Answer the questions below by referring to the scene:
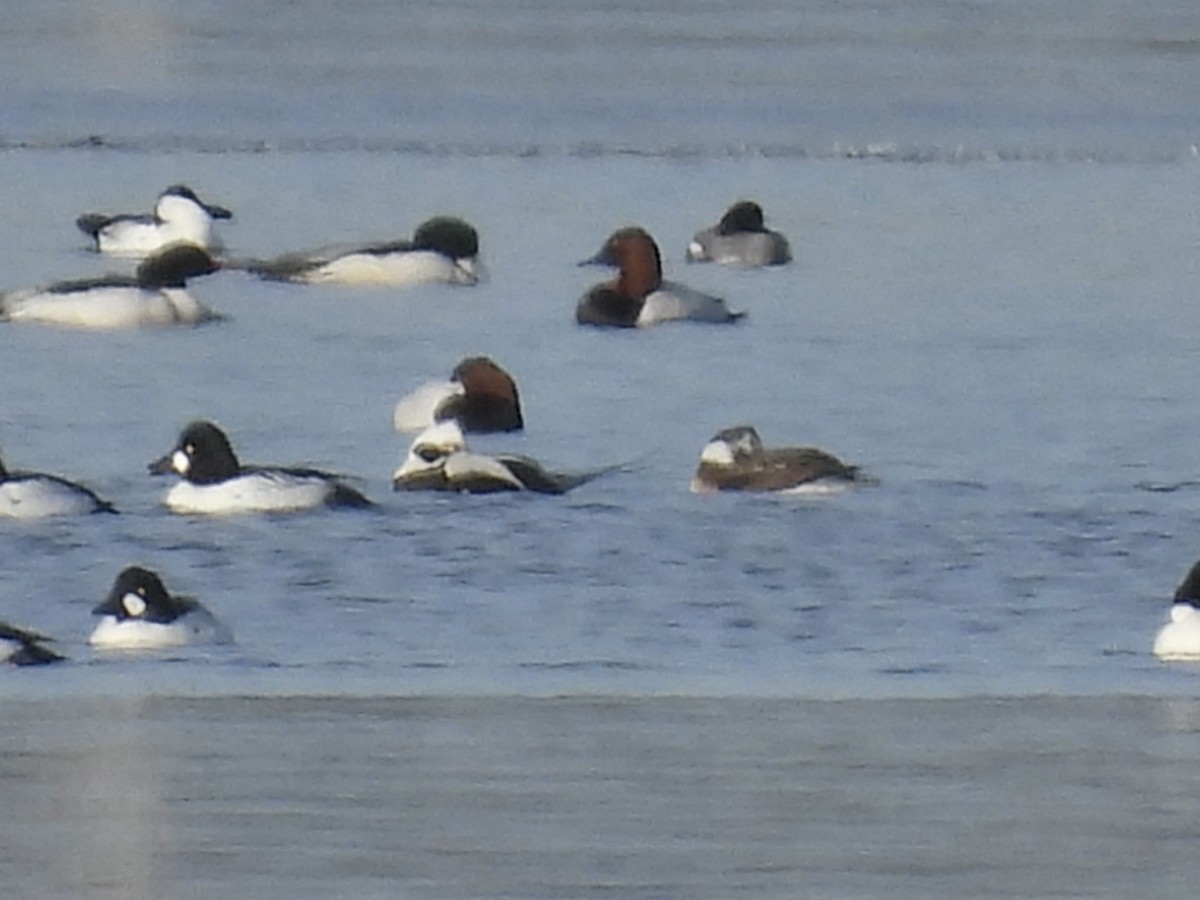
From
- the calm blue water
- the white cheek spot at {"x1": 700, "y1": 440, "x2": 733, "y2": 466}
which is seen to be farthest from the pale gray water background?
the white cheek spot at {"x1": 700, "y1": 440, "x2": 733, "y2": 466}

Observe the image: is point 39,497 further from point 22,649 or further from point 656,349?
point 656,349

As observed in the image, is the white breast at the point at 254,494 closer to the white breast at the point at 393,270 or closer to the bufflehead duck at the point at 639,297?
the bufflehead duck at the point at 639,297

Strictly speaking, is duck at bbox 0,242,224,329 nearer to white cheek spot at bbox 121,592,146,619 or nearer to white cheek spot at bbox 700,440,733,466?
white cheek spot at bbox 700,440,733,466

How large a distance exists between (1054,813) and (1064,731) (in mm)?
641

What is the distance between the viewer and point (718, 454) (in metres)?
9.45

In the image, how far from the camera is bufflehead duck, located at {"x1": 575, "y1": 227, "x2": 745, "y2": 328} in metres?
12.7

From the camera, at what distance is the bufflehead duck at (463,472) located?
9.48 metres

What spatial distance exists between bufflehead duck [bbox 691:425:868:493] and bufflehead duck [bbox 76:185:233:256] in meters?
4.84

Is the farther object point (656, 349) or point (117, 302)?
point (117, 302)

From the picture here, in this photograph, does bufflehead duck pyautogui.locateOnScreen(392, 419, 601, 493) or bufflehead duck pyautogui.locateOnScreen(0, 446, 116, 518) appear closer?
bufflehead duck pyautogui.locateOnScreen(0, 446, 116, 518)

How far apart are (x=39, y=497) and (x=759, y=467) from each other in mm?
1711

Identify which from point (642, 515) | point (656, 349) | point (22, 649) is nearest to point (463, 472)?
point (642, 515)

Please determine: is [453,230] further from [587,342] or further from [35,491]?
[35,491]

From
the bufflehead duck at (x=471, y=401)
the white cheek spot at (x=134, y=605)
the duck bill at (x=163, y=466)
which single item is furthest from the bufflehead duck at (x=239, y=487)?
the white cheek spot at (x=134, y=605)
